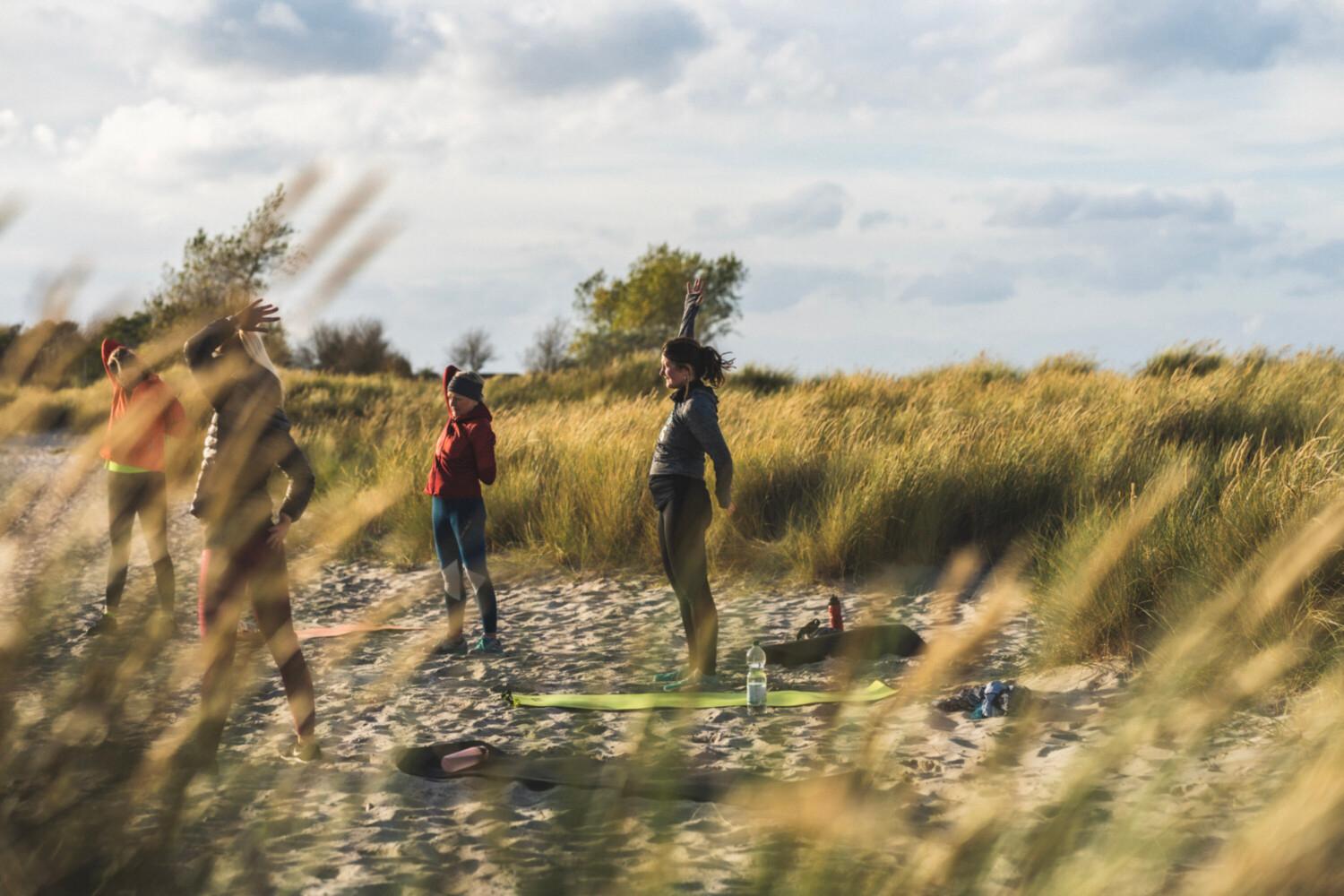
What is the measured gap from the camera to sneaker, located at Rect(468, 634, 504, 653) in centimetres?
720

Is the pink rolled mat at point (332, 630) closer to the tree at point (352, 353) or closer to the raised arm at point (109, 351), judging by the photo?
the raised arm at point (109, 351)

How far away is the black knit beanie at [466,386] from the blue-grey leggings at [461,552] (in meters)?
0.60

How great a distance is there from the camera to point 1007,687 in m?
5.32

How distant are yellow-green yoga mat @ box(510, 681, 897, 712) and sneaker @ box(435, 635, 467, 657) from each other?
1252mm

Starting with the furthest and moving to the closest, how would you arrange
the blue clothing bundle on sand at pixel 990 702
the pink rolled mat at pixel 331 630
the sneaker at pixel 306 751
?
the pink rolled mat at pixel 331 630, the blue clothing bundle on sand at pixel 990 702, the sneaker at pixel 306 751

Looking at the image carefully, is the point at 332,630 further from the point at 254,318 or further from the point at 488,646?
the point at 254,318

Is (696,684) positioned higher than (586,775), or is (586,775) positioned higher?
(586,775)

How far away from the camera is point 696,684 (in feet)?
20.4

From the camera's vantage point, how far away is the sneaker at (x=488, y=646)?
23.6 feet

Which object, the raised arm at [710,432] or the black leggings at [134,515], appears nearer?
the raised arm at [710,432]

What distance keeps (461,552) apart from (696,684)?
1.75 metres

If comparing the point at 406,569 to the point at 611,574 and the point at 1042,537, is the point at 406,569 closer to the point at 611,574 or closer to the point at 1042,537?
the point at 611,574

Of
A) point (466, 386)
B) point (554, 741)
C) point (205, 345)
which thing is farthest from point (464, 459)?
point (205, 345)

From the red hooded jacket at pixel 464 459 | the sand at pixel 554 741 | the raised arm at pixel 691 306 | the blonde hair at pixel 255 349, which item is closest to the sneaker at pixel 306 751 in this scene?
the sand at pixel 554 741
